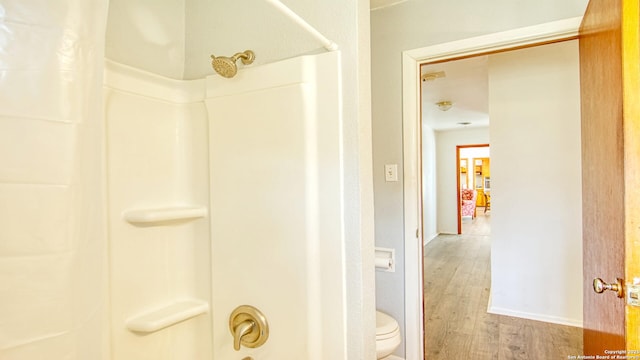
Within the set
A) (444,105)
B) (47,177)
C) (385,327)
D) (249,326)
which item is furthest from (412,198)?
(444,105)

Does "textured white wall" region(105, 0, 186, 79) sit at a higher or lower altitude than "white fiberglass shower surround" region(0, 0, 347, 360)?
higher

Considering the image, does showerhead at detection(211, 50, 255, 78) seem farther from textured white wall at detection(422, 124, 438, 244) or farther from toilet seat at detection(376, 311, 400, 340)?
textured white wall at detection(422, 124, 438, 244)

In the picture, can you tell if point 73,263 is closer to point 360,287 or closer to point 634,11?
point 360,287

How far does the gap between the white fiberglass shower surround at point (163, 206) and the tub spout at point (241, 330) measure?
0.21ft

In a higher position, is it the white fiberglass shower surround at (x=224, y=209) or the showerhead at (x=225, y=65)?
the showerhead at (x=225, y=65)

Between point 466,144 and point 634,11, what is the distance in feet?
20.1

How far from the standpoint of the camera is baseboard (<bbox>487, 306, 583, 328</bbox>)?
2.58 metres

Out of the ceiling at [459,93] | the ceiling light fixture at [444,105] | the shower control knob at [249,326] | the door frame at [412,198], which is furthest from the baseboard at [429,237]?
the shower control knob at [249,326]

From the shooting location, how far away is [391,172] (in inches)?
73.7

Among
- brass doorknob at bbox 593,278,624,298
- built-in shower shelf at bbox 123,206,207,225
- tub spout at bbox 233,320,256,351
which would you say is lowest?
tub spout at bbox 233,320,256,351

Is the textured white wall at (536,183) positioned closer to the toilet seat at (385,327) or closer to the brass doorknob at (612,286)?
the toilet seat at (385,327)

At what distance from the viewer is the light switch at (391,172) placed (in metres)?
1.86

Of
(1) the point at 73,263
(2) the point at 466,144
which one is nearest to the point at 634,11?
(1) the point at 73,263

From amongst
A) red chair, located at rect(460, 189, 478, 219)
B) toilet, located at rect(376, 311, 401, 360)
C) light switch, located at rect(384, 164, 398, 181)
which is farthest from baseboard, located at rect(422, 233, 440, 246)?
toilet, located at rect(376, 311, 401, 360)
